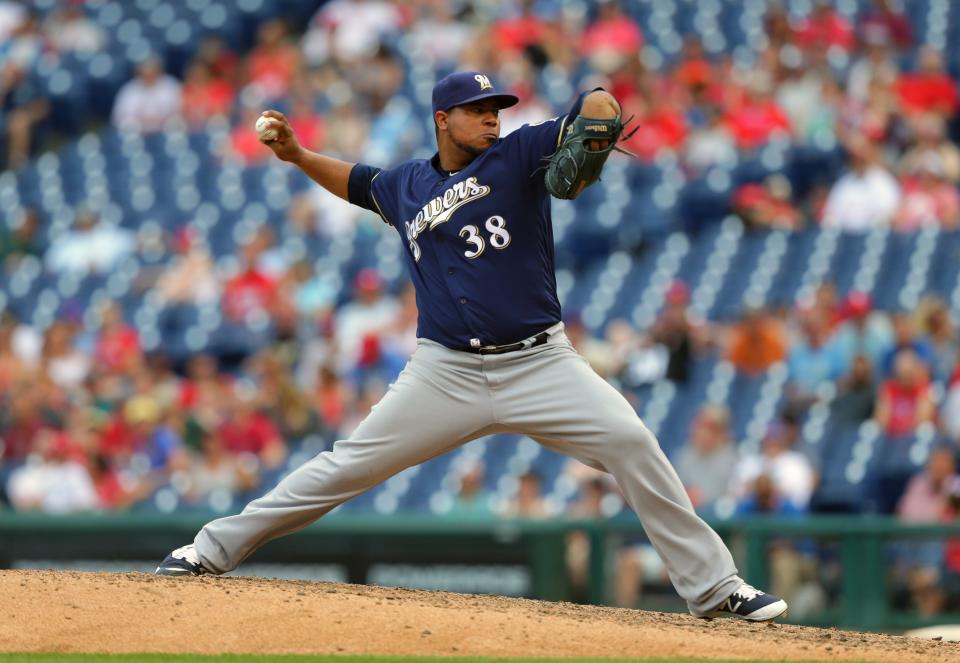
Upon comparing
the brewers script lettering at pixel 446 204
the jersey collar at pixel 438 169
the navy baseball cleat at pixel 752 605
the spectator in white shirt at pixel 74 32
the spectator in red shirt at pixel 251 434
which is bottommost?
the spectator in red shirt at pixel 251 434

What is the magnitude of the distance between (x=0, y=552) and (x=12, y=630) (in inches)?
175

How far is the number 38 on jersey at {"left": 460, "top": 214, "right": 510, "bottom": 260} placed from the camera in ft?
17.5

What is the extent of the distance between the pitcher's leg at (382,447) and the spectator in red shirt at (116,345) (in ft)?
21.8

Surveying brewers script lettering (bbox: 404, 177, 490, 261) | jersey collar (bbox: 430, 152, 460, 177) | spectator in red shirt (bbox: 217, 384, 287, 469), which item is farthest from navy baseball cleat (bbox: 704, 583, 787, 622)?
spectator in red shirt (bbox: 217, 384, 287, 469)

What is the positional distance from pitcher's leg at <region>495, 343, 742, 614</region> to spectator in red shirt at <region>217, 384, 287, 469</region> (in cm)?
569

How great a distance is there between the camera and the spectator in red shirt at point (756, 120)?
40.7 ft

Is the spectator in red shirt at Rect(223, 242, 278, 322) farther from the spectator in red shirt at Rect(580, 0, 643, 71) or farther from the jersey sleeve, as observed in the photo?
the jersey sleeve

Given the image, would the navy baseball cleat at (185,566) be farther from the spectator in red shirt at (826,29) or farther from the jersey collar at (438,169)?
the spectator in red shirt at (826,29)

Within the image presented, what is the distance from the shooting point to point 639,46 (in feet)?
44.3

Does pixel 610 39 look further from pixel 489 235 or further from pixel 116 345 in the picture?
pixel 489 235

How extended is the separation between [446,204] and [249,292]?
7.34 m

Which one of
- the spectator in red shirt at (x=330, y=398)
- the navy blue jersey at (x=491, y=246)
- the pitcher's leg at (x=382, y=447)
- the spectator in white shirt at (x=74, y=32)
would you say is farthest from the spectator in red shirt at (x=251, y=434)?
the spectator in white shirt at (x=74, y=32)

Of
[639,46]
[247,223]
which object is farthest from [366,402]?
[639,46]

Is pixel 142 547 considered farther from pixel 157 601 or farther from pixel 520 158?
pixel 520 158
